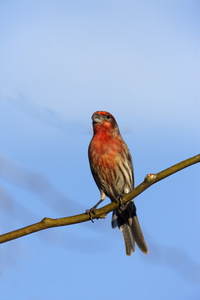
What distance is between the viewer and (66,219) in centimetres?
463

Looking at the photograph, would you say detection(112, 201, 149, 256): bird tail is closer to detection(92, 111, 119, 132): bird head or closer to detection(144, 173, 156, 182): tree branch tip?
detection(92, 111, 119, 132): bird head

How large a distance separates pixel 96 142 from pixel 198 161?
3.02m

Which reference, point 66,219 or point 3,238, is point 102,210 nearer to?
point 66,219

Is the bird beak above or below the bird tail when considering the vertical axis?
above

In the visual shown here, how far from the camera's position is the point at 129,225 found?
7.89m

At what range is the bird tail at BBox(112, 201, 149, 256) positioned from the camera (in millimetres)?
7763

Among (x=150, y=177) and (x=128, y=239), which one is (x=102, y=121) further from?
(x=150, y=177)

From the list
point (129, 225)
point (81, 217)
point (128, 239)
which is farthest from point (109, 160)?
point (81, 217)

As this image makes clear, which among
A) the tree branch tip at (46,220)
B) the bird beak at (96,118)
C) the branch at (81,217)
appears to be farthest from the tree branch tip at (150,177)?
the bird beak at (96,118)

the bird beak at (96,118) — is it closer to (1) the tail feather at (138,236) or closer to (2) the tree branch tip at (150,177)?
(1) the tail feather at (138,236)

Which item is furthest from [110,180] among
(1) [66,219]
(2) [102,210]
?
(1) [66,219]

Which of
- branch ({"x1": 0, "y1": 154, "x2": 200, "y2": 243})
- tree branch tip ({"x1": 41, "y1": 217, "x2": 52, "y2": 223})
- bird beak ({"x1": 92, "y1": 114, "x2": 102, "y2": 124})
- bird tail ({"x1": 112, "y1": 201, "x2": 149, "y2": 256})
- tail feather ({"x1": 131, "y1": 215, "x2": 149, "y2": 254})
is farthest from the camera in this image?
bird tail ({"x1": 112, "y1": 201, "x2": 149, "y2": 256})

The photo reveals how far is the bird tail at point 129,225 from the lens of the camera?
7.76m

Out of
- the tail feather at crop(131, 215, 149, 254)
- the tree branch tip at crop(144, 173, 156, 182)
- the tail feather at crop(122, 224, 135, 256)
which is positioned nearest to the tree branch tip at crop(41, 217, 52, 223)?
the tree branch tip at crop(144, 173, 156, 182)
